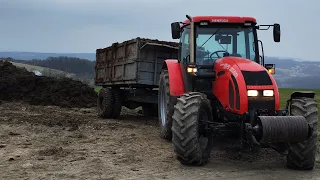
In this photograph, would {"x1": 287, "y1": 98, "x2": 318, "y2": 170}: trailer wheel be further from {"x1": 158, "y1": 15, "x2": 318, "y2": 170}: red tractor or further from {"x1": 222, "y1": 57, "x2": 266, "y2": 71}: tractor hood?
{"x1": 222, "y1": 57, "x2": 266, "y2": 71}: tractor hood

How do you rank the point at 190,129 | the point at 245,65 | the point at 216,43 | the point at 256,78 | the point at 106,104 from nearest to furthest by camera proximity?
the point at 190,129, the point at 256,78, the point at 245,65, the point at 216,43, the point at 106,104

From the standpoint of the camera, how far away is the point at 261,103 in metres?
6.49

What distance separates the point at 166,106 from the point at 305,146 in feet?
10.3

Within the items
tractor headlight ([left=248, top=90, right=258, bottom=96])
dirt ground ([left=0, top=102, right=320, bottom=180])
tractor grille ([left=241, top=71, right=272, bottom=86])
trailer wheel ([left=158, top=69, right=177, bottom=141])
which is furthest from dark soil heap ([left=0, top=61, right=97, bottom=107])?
tractor headlight ([left=248, top=90, right=258, bottom=96])

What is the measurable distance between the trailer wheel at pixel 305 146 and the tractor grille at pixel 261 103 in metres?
0.39

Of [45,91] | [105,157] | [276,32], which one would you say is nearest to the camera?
A: [105,157]

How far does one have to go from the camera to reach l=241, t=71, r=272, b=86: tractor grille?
6535 mm

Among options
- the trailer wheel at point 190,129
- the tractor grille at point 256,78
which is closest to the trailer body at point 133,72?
the trailer wheel at point 190,129

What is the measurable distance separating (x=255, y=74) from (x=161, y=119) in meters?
3.28

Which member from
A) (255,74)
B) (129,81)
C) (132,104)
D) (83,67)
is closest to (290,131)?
(255,74)

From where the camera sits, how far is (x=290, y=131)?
19.3 feet

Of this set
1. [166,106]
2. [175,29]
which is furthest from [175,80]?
[175,29]

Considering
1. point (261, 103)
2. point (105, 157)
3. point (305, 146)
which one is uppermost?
point (261, 103)

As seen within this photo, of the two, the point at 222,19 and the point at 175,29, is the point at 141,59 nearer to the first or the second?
the point at 175,29
